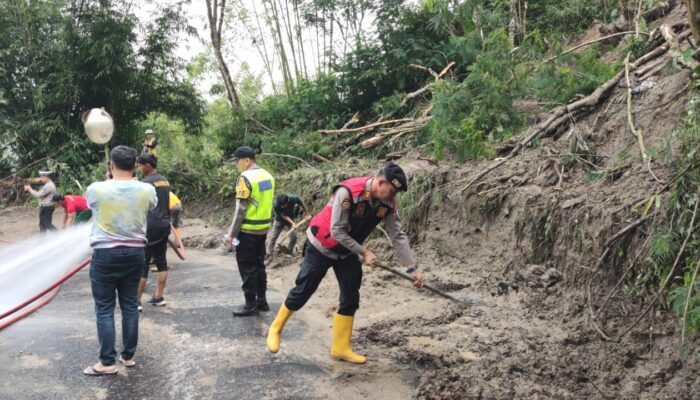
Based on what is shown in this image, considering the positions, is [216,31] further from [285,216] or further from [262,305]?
[262,305]

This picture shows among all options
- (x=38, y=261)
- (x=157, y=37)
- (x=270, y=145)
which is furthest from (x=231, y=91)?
(x=38, y=261)

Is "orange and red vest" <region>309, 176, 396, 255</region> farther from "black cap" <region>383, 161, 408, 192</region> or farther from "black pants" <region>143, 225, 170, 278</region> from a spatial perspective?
"black pants" <region>143, 225, 170, 278</region>

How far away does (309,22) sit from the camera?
17031mm

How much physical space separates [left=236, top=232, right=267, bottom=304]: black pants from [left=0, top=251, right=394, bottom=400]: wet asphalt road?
0.32m

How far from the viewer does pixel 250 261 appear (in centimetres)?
597

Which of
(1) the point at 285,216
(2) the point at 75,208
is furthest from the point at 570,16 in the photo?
(2) the point at 75,208

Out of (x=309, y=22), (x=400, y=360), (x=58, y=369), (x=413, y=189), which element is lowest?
(x=400, y=360)

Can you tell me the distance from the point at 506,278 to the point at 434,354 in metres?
1.91

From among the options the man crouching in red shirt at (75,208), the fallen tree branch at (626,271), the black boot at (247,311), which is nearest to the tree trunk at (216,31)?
→ the man crouching in red shirt at (75,208)

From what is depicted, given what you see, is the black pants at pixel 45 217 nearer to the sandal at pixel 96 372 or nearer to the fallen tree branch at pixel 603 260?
the sandal at pixel 96 372

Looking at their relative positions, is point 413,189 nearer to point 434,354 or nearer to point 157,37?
point 434,354

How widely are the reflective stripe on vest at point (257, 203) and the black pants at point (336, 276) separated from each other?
4.05ft

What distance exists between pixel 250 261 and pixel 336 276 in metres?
1.57

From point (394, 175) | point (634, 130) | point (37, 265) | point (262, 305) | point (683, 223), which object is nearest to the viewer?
point (394, 175)
